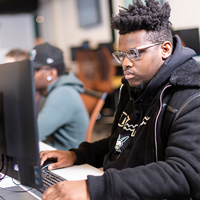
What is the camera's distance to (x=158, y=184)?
0.84m

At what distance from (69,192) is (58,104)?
1.21m

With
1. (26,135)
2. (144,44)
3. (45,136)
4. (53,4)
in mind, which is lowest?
(45,136)

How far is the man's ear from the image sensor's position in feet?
3.63

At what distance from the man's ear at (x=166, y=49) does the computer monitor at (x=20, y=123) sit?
539 mm

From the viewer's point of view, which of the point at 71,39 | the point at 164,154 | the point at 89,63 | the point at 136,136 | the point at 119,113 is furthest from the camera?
the point at 71,39

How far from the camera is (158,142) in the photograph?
102 cm

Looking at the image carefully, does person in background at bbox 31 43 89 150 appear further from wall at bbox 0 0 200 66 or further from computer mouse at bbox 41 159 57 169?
wall at bbox 0 0 200 66

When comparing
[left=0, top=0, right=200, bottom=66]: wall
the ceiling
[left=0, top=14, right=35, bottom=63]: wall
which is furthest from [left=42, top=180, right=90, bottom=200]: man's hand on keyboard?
[left=0, top=14, right=35, bottom=63]: wall

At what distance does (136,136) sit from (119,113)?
0.78 feet

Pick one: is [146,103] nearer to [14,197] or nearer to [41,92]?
[14,197]

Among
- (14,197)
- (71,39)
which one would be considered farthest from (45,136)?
(71,39)

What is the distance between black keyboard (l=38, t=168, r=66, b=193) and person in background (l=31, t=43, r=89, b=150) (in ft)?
2.50

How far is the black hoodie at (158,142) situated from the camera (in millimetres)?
843

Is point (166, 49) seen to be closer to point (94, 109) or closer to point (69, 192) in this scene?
point (69, 192)
